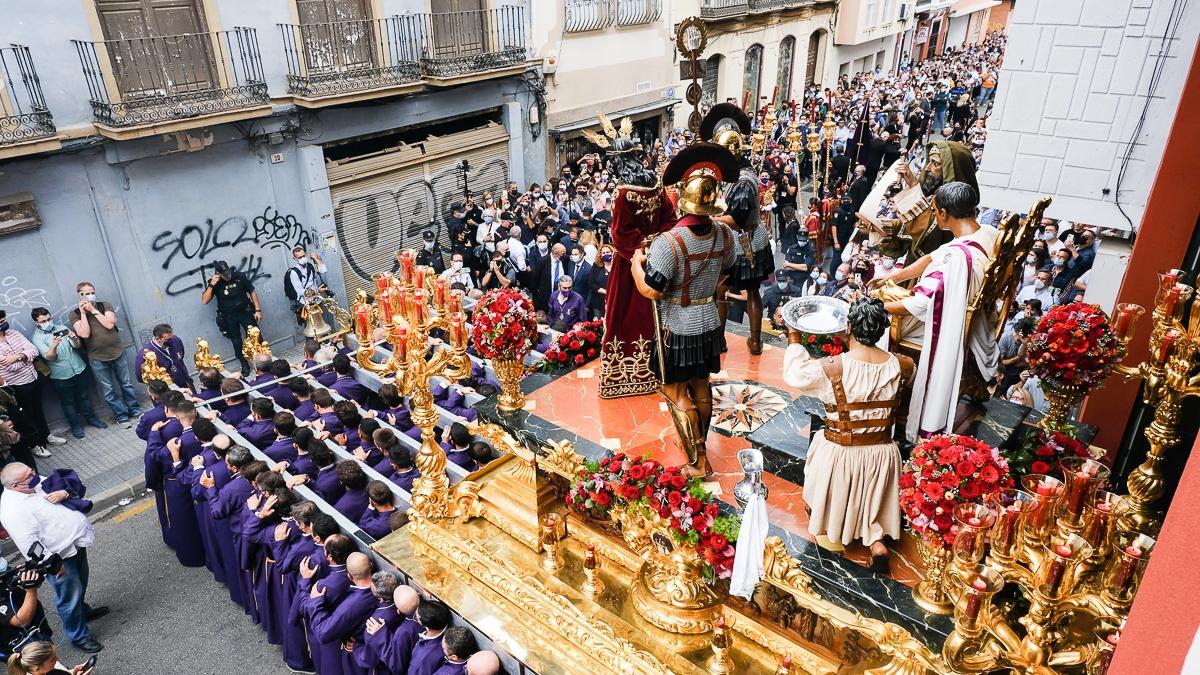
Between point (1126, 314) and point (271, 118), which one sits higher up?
point (271, 118)

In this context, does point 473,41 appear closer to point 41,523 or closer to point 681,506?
point 41,523

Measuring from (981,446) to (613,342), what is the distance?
3295 millimetres

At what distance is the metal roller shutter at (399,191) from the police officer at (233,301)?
223 centimetres

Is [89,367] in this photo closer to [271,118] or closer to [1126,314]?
[271,118]

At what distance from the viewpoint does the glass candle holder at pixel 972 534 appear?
3.53m

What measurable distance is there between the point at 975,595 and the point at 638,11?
16.7 meters

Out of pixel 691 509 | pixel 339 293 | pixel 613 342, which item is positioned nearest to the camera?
pixel 691 509

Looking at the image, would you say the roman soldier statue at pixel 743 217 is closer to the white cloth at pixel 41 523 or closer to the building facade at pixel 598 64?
the white cloth at pixel 41 523

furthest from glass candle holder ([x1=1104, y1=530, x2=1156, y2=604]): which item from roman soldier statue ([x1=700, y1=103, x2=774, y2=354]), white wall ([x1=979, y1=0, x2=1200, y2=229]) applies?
white wall ([x1=979, y1=0, x2=1200, y2=229])

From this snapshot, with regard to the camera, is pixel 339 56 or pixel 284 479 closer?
pixel 284 479

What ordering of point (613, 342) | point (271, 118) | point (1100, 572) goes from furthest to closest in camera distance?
1. point (271, 118)
2. point (613, 342)
3. point (1100, 572)

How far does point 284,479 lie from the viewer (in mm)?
6688

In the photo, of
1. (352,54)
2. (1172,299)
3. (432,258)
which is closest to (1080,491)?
(1172,299)

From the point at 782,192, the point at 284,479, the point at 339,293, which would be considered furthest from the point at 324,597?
the point at 782,192
